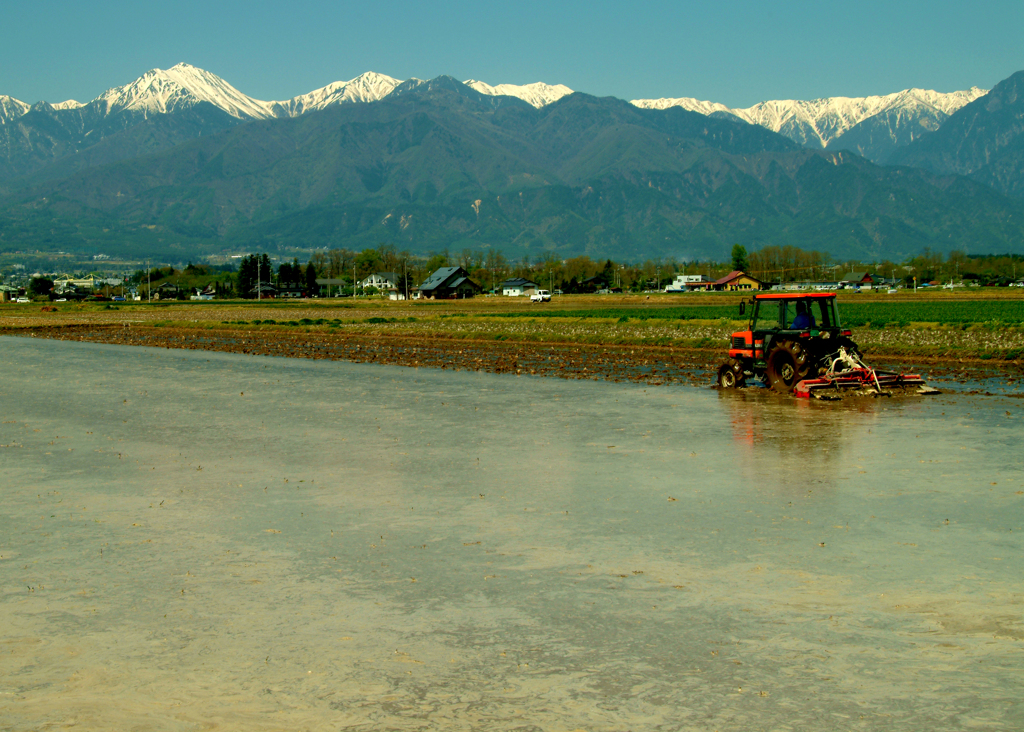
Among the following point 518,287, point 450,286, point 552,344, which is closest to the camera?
point 552,344

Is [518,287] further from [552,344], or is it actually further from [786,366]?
[786,366]

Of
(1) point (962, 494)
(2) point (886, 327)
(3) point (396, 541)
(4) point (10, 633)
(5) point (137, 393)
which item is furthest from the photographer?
(2) point (886, 327)

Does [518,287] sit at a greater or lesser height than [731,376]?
greater

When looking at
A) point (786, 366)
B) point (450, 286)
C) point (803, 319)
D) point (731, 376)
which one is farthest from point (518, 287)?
point (803, 319)

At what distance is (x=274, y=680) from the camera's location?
6434mm

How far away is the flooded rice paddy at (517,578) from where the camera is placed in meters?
6.15

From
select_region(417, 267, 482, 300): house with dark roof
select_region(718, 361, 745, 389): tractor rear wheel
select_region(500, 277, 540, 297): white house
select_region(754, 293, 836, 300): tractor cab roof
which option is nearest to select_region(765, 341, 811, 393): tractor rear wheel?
select_region(718, 361, 745, 389): tractor rear wheel

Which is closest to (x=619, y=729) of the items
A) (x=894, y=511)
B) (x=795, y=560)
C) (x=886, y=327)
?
(x=795, y=560)

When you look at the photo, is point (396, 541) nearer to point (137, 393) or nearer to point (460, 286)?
point (137, 393)

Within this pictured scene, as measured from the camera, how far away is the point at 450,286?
584 feet

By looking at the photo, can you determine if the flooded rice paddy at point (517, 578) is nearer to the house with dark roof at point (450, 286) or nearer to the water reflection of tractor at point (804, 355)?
the water reflection of tractor at point (804, 355)

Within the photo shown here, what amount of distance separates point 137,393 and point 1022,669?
23.3m

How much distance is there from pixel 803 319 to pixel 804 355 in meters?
0.89

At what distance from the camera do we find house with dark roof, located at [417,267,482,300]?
175175 mm
